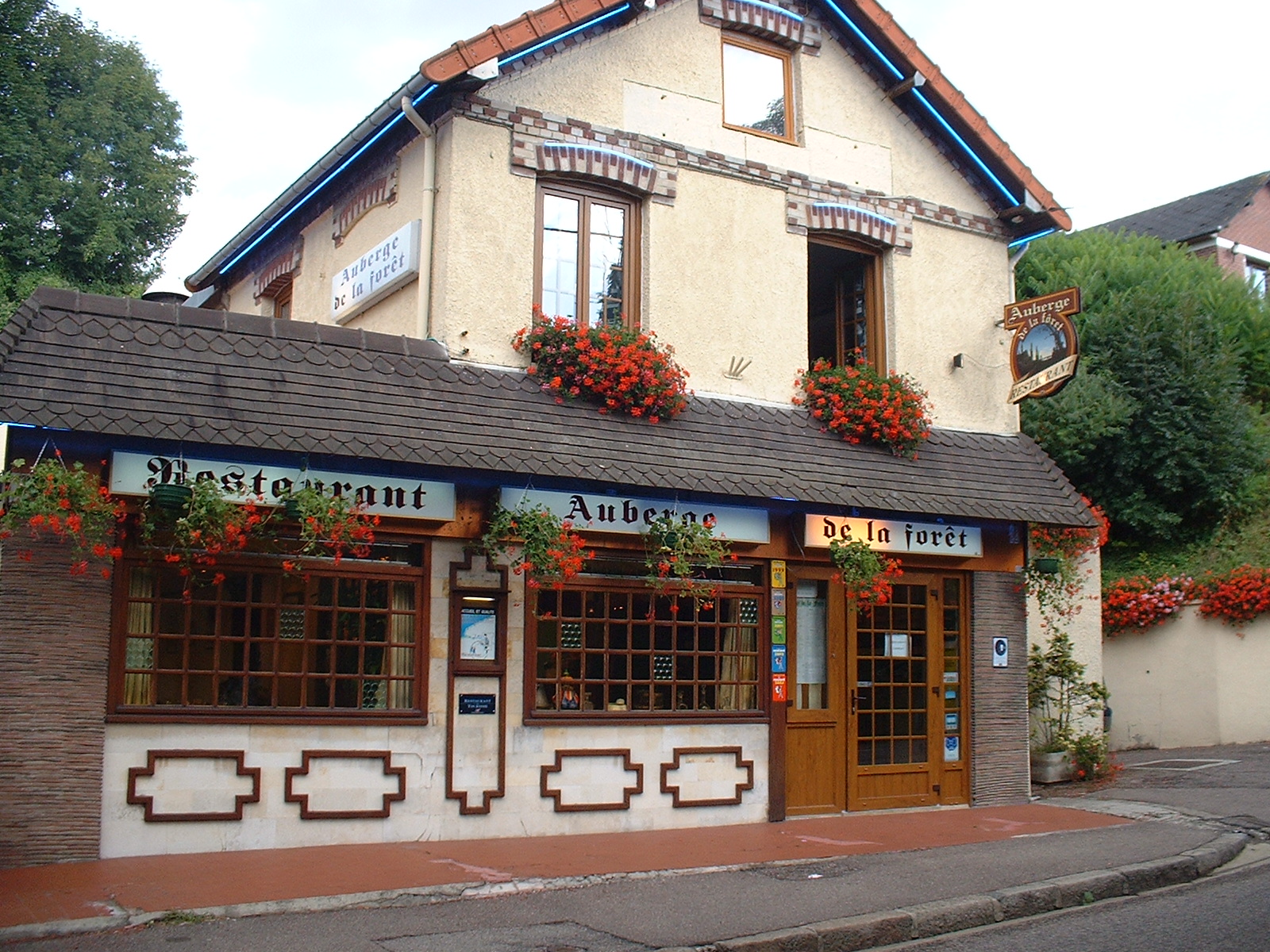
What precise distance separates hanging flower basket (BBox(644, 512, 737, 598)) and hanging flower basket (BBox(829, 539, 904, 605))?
1165 millimetres

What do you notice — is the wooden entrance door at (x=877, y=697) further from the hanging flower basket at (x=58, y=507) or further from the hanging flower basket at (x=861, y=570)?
the hanging flower basket at (x=58, y=507)

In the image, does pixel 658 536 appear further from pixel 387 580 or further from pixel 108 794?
pixel 108 794

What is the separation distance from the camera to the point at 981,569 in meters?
13.1

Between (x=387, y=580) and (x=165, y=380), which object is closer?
(x=165, y=380)

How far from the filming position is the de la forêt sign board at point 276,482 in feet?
29.1

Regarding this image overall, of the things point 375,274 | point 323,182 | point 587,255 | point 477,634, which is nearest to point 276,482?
point 477,634

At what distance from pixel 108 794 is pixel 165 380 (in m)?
2.90

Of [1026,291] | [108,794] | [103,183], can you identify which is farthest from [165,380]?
[103,183]

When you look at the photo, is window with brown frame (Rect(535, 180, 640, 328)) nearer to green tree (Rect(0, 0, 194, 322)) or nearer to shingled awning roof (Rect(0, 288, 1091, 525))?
shingled awning roof (Rect(0, 288, 1091, 525))

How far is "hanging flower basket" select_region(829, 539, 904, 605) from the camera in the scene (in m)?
11.6

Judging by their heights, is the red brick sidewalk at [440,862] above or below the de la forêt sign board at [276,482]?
below

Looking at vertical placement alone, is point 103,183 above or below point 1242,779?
above

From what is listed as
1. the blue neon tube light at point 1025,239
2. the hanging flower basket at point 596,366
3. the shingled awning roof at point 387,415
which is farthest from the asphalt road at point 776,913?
the blue neon tube light at point 1025,239

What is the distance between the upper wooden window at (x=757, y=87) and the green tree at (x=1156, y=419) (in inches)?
351
